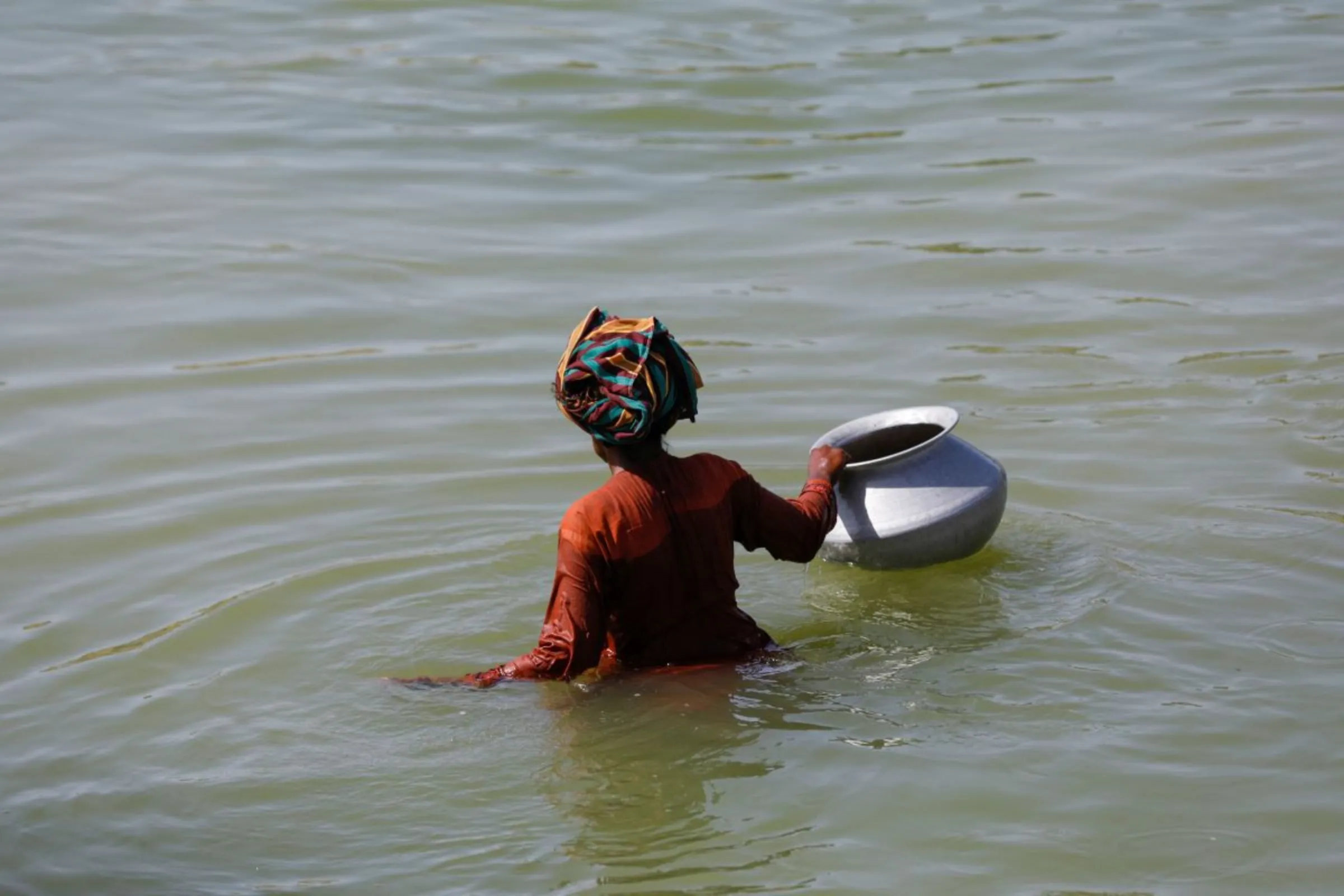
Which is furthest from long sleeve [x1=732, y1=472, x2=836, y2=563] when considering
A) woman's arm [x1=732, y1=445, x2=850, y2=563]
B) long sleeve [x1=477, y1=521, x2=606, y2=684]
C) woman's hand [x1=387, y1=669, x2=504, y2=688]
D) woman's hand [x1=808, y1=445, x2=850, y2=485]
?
woman's hand [x1=387, y1=669, x2=504, y2=688]

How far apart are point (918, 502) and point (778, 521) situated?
723 millimetres

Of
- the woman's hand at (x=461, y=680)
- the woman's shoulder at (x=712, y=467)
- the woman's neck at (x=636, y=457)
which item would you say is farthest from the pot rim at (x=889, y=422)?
the woman's hand at (x=461, y=680)

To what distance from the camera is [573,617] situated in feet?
15.4

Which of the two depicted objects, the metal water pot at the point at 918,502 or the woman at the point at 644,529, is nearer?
the woman at the point at 644,529

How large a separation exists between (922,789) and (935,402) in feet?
11.5

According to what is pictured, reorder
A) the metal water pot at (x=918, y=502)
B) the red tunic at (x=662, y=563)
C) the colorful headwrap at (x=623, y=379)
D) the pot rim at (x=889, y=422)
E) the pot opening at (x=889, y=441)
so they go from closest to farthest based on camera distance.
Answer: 1. the colorful headwrap at (x=623, y=379)
2. the red tunic at (x=662, y=563)
3. the metal water pot at (x=918, y=502)
4. the pot rim at (x=889, y=422)
5. the pot opening at (x=889, y=441)

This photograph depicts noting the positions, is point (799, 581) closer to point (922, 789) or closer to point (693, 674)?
point (693, 674)

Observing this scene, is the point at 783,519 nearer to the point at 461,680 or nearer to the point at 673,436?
the point at 461,680

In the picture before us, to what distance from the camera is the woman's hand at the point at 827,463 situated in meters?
5.38

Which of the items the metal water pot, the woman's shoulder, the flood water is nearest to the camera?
the flood water

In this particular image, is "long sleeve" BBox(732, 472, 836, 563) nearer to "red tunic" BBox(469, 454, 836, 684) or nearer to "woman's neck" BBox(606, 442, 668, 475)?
"red tunic" BBox(469, 454, 836, 684)

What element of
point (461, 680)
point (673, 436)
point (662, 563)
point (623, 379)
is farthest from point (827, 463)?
point (673, 436)

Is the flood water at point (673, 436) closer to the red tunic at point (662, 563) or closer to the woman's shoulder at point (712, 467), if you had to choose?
the red tunic at point (662, 563)

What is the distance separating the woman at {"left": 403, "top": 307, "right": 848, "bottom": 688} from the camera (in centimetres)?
463
